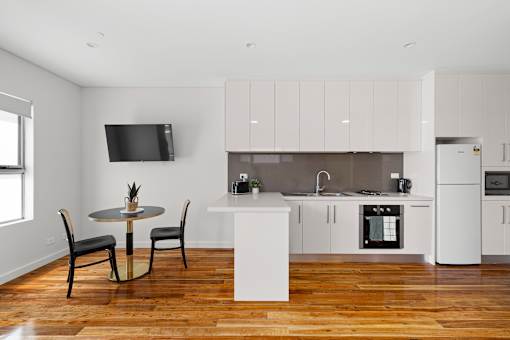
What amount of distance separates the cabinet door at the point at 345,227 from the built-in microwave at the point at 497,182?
5.65 feet

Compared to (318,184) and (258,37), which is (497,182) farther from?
(258,37)

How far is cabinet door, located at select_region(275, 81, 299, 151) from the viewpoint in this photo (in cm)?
392

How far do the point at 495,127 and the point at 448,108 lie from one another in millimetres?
664

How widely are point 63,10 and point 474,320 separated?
14.1ft

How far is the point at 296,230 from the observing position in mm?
3678

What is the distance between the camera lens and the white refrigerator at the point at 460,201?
3.50m

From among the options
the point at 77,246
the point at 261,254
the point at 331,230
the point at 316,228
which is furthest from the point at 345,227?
the point at 77,246

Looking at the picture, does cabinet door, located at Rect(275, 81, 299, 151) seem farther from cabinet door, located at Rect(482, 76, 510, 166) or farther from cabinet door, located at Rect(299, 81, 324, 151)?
cabinet door, located at Rect(482, 76, 510, 166)

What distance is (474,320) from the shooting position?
2.29 m

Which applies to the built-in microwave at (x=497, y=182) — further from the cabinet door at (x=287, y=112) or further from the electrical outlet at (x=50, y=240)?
the electrical outlet at (x=50, y=240)

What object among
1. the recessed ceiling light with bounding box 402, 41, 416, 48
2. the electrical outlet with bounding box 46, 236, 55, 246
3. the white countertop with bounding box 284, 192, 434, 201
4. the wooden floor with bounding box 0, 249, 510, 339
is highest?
the recessed ceiling light with bounding box 402, 41, 416, 48

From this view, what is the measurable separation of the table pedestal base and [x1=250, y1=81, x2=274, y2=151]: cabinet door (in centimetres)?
213

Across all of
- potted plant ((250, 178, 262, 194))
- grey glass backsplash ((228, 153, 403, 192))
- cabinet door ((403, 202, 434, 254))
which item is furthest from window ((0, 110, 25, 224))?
cabinet door ((403, 202, 434, 254))

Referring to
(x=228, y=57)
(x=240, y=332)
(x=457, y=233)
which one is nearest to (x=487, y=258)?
(x=457, y=233)
